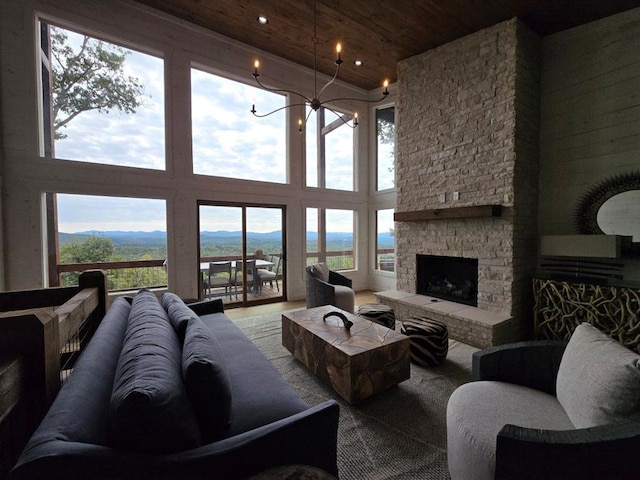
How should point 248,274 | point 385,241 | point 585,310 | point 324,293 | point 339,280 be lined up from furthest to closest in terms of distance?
point 385,241, point 248,274, point 339,280, point 324,293, point 585,310

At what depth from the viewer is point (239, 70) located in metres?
4.89

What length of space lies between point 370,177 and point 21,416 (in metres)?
6.36

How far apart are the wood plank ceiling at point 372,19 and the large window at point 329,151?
1341 mm

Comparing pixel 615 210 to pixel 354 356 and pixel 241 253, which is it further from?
pixel 241 253

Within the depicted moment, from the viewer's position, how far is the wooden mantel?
3641mm

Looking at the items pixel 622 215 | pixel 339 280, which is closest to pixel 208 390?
pixel 339 280

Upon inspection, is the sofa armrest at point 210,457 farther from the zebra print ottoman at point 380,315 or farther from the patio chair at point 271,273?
the patio chair at point 271,273

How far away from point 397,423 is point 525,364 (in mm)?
934

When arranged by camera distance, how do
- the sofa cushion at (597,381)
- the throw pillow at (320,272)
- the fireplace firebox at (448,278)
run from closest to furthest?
the sofa cushion at (597,381) < the fireplace firebox at (448,278) < the throw pillow at (320,272)

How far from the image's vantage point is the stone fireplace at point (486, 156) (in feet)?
12.0

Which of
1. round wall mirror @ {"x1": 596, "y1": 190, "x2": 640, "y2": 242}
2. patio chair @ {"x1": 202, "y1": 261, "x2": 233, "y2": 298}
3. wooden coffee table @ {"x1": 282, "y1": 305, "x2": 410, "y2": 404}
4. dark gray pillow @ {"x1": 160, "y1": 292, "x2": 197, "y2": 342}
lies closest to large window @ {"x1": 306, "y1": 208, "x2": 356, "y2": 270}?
patio chair @ {"x1": 202, "y1": 261, "x2": 233, "y2": 298}

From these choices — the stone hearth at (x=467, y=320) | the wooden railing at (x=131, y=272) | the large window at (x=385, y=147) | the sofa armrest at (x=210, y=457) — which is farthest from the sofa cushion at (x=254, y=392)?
the large window at (x=385, y=147)

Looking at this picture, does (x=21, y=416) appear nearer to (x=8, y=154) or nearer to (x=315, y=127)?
(x=8, y=154)

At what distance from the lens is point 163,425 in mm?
900
